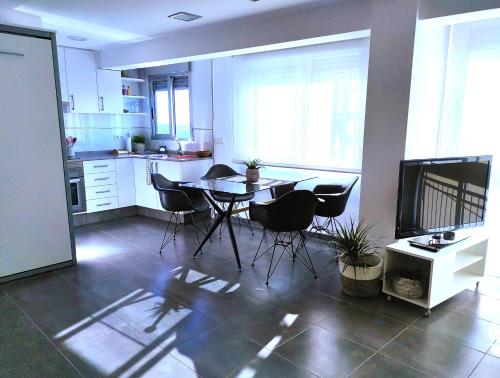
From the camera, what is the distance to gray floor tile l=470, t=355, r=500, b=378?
2131 mm

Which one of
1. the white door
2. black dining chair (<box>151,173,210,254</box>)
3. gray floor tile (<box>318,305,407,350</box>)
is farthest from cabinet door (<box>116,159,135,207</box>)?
gray floor tile (<box>318,305,407,350</box>)

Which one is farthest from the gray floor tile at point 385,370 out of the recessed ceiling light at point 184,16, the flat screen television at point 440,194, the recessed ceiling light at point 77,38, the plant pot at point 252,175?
the recessed ceiling light at point 77,38

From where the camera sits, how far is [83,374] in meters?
2.12

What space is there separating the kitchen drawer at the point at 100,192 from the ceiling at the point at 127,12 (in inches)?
80.6

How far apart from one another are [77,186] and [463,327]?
15.7ft

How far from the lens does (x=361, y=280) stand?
303 cm

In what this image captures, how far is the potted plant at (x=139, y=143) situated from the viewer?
6.34 meters

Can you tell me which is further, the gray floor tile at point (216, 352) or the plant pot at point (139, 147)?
the plant pot at point (139, 147)

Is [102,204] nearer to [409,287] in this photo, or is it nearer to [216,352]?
[216,352]

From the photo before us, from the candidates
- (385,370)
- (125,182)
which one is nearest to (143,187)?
(125,182)

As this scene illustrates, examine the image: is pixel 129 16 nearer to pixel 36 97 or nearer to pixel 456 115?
pixel 36 97

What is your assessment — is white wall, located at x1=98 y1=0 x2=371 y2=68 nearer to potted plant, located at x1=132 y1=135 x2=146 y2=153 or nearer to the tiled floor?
potted plant, located at x1=132 y1=135 x2=146 y2=153

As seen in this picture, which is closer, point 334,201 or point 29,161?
point 29,161

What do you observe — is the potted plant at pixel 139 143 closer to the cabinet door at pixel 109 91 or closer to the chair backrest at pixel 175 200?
the cabinet door at pixel 109 91
